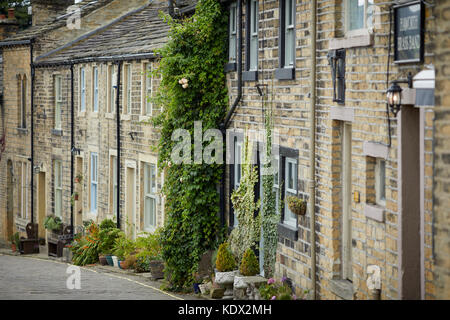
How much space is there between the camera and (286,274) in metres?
14.5

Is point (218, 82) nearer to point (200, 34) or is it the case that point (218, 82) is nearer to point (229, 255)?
point (200, 34)

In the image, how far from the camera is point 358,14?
472 inches

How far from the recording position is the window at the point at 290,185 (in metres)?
14.4

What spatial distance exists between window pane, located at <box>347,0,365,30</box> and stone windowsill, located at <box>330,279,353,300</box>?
368cm

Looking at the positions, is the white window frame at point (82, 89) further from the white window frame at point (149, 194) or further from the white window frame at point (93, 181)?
the white window frame at point (149, 194)

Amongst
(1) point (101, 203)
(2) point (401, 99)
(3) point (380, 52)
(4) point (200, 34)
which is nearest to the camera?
(2) point (401, 99)

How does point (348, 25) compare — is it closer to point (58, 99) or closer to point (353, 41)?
point (353, 41)

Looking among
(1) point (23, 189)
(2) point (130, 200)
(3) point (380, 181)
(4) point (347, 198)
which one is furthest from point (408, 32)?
(1) point (23, 189)

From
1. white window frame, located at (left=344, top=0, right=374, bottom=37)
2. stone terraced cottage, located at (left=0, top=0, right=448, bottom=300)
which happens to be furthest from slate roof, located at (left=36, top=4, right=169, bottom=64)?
white window frame, located at (left=344, top=0, right=374, bottom=37)

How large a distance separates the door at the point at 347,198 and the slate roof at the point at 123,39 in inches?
361

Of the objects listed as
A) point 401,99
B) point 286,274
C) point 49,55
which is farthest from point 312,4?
point 49,55

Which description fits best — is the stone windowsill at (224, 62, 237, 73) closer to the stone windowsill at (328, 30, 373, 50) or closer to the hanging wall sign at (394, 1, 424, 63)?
the stone windowsill at (328, 30, 373, 50)

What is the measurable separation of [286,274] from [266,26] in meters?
4.50

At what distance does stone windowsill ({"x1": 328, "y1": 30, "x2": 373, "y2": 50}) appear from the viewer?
36.7 feet
